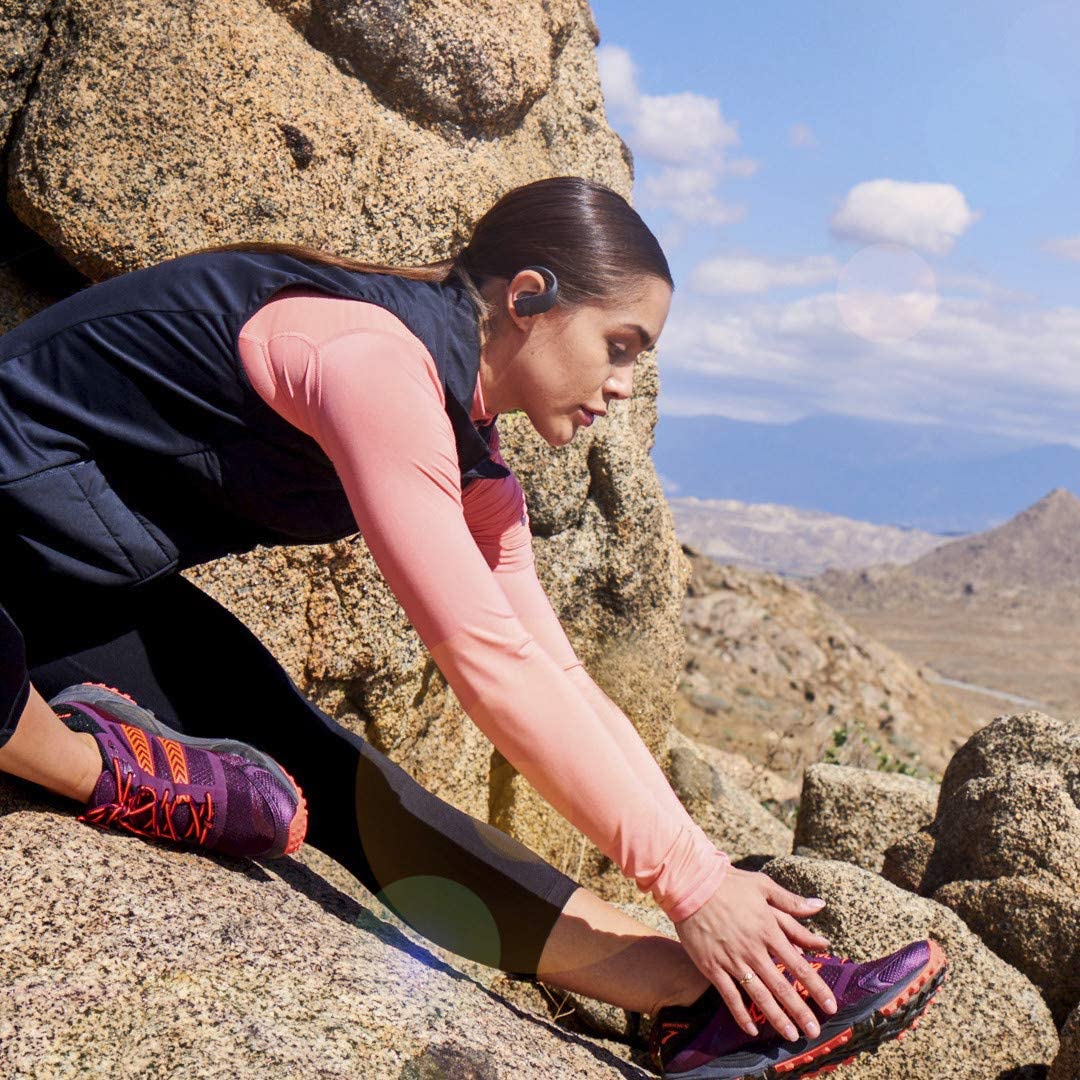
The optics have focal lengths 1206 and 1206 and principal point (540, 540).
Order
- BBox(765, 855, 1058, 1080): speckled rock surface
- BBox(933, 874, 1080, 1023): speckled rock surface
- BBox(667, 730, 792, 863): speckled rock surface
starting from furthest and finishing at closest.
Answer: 1. BBox(667, 730, 792, 863): speckled rock surface
2. BBox(933, 874, 1080, 1023): speckled rock surface
3. BBox(765, 855, 1058, 1080): speckled rock surface

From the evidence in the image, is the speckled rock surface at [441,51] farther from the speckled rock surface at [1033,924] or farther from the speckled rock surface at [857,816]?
the speckled rock surface at [1033,924]

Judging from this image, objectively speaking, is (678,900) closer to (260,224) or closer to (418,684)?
(418,684)

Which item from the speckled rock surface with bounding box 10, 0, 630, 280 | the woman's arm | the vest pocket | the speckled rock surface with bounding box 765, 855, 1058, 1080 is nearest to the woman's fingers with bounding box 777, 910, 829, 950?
the woman's arm

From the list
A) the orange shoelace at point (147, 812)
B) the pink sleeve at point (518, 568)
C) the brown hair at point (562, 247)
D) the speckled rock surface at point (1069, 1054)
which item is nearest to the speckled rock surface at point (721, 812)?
the speckled rock surface at point (1069, 1054)

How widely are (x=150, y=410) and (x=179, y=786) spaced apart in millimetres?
763

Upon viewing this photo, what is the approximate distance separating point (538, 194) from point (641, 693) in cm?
292

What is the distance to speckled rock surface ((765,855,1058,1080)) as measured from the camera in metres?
3.12

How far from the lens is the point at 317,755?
2.71 metres

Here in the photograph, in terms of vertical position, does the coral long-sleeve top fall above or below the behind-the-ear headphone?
below

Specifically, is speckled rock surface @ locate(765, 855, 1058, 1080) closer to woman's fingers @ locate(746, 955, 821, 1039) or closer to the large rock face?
woman's fingers @ locate(746, 955, 821, 1039)

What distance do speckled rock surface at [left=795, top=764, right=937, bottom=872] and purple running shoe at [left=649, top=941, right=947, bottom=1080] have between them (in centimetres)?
244

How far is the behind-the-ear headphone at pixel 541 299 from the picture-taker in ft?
7.93

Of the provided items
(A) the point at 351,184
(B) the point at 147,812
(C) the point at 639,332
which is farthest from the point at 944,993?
(A) the point at 351,184

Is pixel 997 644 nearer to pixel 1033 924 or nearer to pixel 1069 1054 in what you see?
pixel 1033 924
